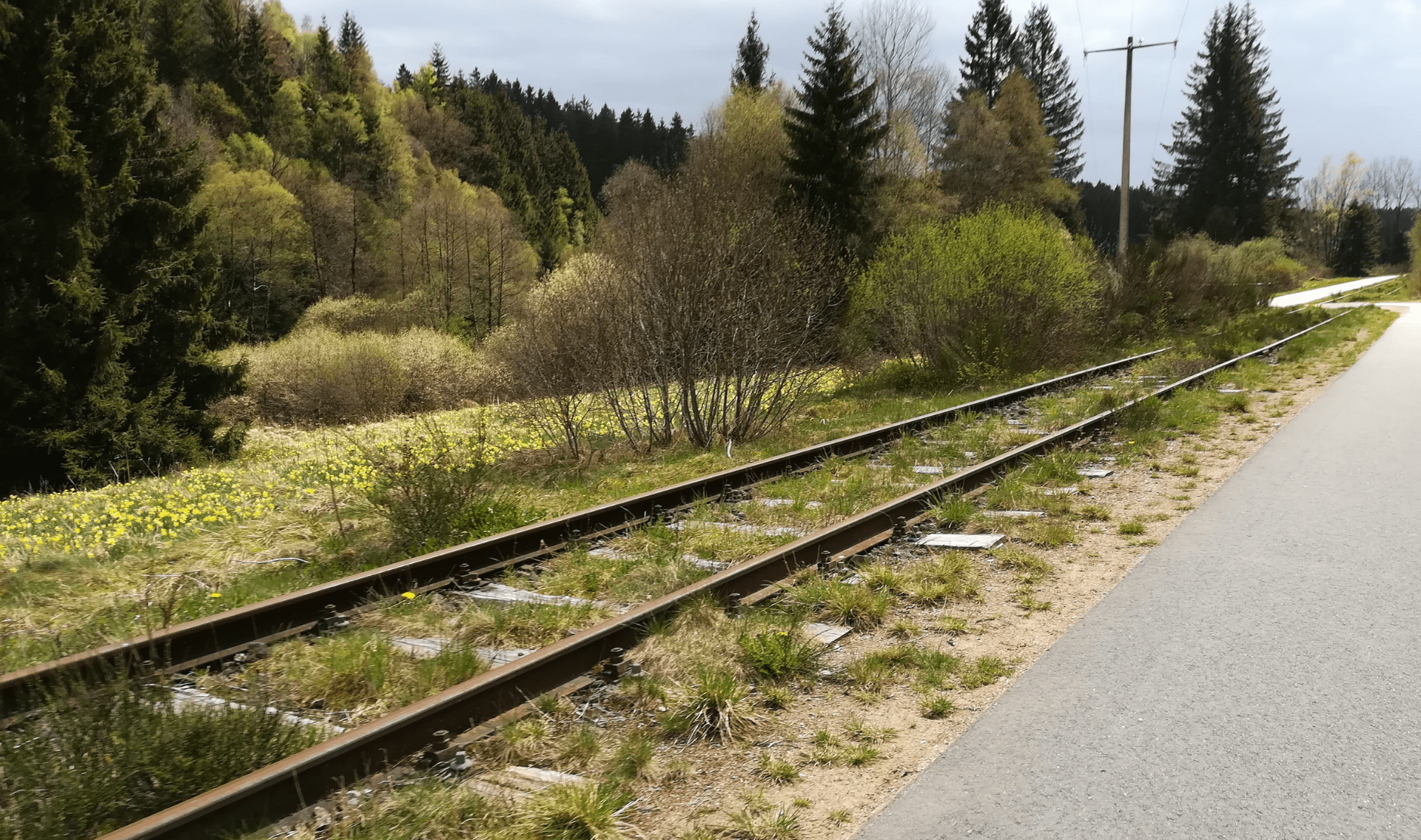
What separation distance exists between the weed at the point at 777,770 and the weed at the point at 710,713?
246 mm

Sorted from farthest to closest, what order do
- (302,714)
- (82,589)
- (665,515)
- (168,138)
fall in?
(168,138)
(665,515)
(82,589)
(302,714)

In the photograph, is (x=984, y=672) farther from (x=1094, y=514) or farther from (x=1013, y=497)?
(x=1013, y=497)

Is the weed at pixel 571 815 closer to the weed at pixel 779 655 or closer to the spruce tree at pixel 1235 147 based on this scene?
the weed at pixel 779 655

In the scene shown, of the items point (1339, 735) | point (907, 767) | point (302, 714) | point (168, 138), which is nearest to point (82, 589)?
point (302, 714)

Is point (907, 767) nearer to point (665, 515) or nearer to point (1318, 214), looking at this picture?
point (665, 515)

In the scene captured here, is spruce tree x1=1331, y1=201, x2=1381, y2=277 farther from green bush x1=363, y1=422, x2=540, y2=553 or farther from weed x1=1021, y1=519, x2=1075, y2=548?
green bush x1=363, y1=422, x2=540, y2=553

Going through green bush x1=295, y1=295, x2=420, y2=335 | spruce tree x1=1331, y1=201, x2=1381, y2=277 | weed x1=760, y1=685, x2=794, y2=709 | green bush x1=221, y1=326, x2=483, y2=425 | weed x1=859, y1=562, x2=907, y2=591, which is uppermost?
spruce tree x1=1331, y1=201, x2=1381, y2=277

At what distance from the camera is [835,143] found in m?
33.8

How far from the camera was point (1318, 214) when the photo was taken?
11044 cm

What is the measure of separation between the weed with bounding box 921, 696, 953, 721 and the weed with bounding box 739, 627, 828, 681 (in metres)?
0.66

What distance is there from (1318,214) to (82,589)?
429 feet

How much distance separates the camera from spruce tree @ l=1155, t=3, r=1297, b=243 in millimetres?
74938

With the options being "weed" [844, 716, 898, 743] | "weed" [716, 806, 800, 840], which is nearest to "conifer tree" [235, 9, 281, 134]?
"weed" [844, 716, 898, 743]

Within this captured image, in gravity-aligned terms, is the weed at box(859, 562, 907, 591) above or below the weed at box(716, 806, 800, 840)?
above
